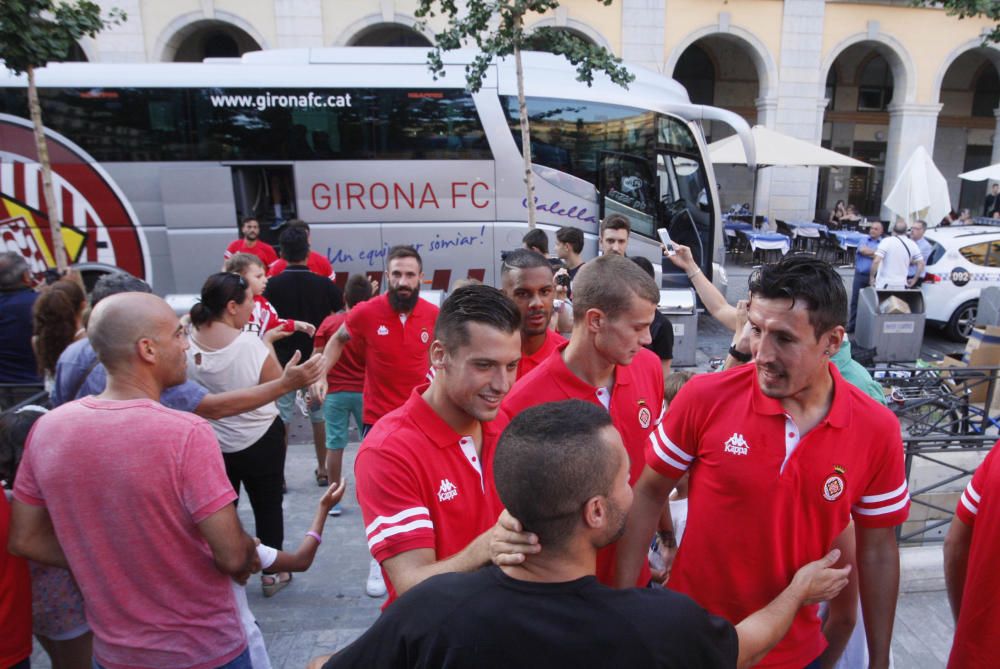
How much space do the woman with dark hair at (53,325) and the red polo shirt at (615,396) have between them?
2.76 m

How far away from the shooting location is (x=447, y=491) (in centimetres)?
203

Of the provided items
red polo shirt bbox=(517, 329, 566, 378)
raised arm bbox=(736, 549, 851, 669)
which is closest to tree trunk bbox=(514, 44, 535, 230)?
red polo shirt bbox=(517, 329, 566, 378)

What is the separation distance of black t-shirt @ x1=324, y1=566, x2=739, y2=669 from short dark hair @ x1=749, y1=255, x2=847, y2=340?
1.08 m

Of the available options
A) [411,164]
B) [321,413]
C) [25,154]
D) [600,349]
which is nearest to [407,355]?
[321,413]

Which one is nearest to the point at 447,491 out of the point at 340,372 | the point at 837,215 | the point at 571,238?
the point at 340,372

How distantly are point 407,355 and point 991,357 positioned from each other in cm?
655

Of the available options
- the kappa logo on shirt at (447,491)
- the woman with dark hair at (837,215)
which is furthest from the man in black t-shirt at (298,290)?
the woman with dark hair at (837,215)

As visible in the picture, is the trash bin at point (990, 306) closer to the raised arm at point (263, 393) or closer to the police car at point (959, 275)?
the police car at point (959, 275)

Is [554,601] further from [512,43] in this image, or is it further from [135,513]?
[512,43]

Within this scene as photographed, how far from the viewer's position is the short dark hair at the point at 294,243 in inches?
227

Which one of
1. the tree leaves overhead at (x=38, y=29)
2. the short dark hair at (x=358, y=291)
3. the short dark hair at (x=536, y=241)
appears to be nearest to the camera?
the short dark hair at (x=358, y=291)

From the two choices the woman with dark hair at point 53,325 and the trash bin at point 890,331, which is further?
the trash bin at point 890,331

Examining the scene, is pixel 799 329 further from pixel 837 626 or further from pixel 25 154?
pixel 25 154

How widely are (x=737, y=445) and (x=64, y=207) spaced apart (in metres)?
10.9
